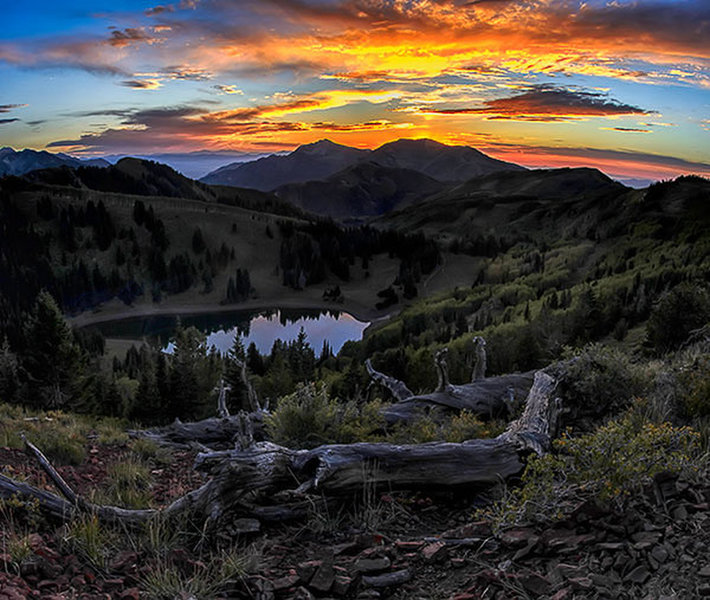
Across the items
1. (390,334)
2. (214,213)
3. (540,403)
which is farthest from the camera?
(214,213)

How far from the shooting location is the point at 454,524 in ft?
20.4

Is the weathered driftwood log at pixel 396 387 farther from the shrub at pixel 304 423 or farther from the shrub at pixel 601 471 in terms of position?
the shrub at pixel 601 471

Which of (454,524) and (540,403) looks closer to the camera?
(454,524)

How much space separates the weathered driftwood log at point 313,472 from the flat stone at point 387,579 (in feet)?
5.24

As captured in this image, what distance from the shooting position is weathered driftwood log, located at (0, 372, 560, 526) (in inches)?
221

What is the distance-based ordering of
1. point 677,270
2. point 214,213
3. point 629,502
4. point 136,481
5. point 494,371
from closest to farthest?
point 629,502
point 136,481
point 494,371
point 677,270
point 214,213

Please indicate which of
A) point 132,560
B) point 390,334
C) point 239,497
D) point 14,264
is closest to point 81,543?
point 132,560

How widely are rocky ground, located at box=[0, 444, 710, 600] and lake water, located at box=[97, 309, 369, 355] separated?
314 feet

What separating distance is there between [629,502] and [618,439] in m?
0.59

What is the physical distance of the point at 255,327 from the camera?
413 ft

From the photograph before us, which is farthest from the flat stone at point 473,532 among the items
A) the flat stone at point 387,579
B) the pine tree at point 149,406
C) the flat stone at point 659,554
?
the pine tree at point 149,406

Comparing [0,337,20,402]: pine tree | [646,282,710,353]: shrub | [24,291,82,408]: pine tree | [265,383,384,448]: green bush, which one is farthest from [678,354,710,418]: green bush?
[0,337,20,402]: pine tree

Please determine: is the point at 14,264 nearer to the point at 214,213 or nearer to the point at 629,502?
the point at 214,213

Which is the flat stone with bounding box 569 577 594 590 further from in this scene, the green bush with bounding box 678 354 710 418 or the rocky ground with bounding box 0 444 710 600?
the green bush with bounding box 678 354 710 418
